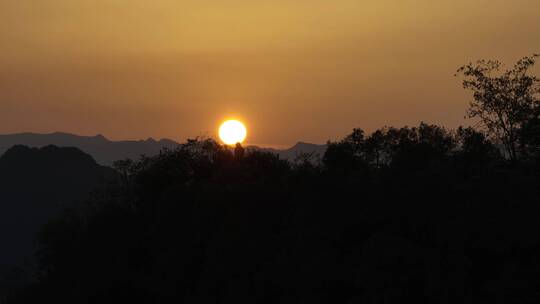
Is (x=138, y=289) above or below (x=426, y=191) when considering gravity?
below

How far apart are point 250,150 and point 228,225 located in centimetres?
2193

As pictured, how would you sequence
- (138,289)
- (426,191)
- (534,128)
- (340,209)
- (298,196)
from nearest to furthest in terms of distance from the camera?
(426,191)
(340,209)
(298,196)
(138,289)
(534,128)

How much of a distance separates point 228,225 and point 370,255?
1383cm

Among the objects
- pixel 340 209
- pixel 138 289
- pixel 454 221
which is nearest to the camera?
pixel 454 221

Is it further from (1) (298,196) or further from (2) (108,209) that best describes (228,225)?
(2) (108,209)

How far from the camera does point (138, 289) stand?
49.7 metres

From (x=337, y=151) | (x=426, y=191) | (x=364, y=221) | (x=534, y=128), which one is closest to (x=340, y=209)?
(x=364, y=221)

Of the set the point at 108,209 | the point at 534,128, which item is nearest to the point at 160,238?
the point at 108,209

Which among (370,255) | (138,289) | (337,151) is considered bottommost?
(138,289)

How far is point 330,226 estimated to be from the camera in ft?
135

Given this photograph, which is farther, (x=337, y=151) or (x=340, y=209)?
(x=337, y=151)

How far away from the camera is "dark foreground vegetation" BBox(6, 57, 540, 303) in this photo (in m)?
35.1

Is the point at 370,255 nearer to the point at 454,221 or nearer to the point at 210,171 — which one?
the point at 454,221

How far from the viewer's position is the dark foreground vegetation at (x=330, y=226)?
35.1 m
